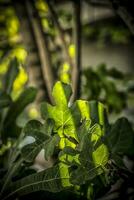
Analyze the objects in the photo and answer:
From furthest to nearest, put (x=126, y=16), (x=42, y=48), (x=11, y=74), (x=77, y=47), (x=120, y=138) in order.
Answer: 1. (x=42, y=48)
2. (x=77, y=47)
3. (x=11, y=74)
4. (x=126, y=16)
5. (x=120, y=138)

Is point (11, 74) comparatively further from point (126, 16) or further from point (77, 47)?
point (126, 16)

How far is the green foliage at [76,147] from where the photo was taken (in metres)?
0.52

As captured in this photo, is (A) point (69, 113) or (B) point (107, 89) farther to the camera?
(B) point (107, 89)

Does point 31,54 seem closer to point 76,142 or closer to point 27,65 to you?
point 27,65

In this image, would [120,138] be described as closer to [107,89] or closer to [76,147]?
[76,147]

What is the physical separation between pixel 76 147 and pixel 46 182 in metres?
0.09

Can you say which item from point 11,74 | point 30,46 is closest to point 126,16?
point 11,74

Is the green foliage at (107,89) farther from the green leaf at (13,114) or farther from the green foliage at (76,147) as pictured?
the green foliage at (76,147)

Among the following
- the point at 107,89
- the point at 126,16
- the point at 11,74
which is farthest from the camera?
the point at 107,89

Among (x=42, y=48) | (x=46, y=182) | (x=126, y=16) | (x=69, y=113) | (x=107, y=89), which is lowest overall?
(x=46, y=182)

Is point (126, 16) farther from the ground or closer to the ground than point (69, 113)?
farther from the ground

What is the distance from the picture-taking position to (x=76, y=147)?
21.5 inches

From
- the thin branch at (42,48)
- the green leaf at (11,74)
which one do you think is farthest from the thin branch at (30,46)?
the green leaf at (11,74)

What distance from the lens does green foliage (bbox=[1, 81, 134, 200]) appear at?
518 mm
